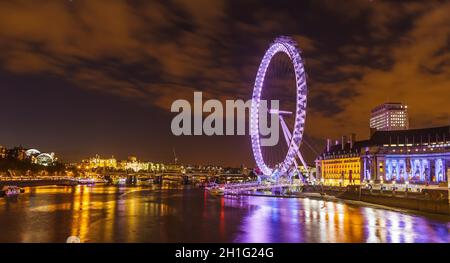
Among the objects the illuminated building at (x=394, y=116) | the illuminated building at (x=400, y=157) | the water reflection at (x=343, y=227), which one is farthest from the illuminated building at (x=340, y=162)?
the water reflection at (x=343, y=227)

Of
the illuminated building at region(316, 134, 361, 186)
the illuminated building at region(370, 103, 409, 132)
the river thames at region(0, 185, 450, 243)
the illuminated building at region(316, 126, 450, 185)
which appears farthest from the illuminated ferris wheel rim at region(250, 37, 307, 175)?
the illuminated building at region(370, 103, 409, 132)

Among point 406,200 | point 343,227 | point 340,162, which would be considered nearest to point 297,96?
point 406,200

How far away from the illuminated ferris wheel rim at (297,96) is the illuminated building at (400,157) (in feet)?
74.4

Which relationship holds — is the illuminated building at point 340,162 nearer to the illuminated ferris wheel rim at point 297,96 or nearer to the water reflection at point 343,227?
Answer: the illuminated ferris wheel rim at point 297,96

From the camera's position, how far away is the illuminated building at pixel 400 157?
8681cm

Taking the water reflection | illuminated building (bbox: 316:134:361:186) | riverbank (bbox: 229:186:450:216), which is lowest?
the water reflection

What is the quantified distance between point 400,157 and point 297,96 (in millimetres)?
50079

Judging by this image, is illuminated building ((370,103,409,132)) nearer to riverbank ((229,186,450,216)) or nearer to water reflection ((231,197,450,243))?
riverbank ((229,186,450,216))

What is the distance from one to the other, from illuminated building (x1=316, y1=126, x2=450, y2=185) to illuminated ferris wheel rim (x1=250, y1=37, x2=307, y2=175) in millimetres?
22688

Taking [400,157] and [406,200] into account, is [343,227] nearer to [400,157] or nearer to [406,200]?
[406,200]

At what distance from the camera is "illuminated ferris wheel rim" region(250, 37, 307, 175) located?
53.7 m

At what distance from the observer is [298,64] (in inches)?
2105

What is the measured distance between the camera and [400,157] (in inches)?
3782
